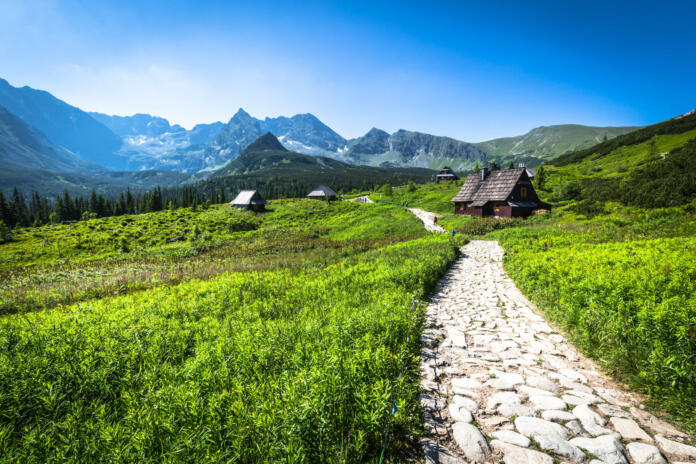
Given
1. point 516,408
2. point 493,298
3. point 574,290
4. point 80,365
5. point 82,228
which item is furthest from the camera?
point 82,228

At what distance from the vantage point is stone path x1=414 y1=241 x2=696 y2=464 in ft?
10.3

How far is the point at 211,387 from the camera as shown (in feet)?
12.5

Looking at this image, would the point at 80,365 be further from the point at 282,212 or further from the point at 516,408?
the point at 282,212

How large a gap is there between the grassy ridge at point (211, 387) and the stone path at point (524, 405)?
0.50m

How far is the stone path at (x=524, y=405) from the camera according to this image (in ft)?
10.3

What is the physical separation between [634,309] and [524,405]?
3.55m

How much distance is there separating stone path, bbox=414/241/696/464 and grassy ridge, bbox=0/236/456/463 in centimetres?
50

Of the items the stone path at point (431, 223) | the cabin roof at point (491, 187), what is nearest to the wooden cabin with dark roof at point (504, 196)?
the cabin roof at point (491, 187)

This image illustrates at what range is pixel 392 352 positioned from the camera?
16.7 ft

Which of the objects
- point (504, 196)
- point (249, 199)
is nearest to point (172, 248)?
point (249, 199)

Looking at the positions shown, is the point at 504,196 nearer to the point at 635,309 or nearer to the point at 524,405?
the point at 635,309

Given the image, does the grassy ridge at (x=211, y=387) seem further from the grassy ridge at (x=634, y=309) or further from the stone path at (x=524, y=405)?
the grassy ridge at (x=634, y=309)

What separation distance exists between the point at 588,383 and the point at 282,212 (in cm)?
5700

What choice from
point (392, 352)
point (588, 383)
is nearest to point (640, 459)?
point (588, 383)
